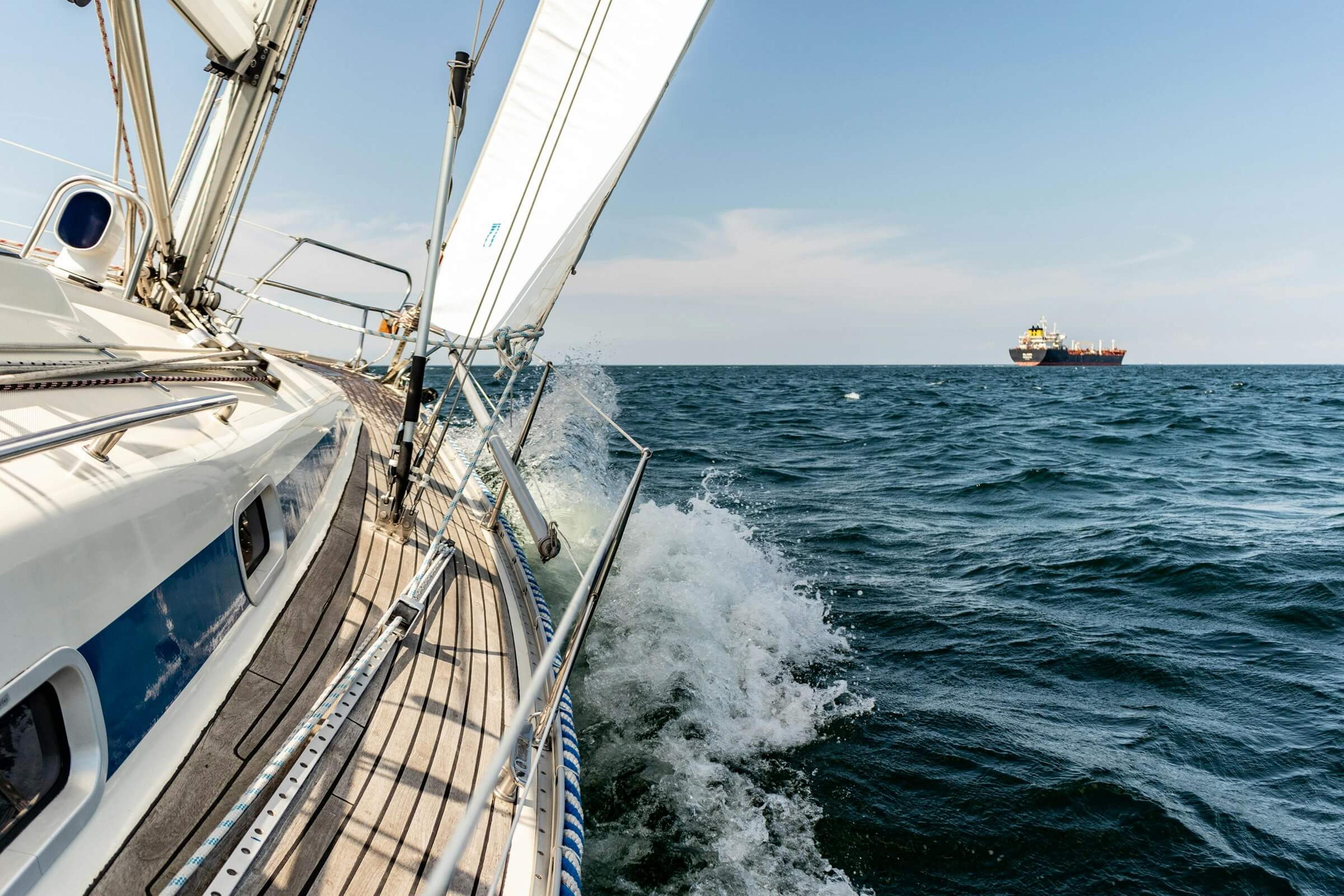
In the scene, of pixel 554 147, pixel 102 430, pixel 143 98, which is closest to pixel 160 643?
pixel 102 430

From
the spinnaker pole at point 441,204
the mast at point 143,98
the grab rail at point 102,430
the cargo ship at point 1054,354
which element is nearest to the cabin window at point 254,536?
the grab rail at point 102,430

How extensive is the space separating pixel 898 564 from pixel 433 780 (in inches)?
242

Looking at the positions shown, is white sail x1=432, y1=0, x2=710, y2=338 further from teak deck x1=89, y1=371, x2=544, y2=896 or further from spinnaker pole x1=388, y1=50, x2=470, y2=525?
teak deck x1=89, y1=371, x2=544, y2=896

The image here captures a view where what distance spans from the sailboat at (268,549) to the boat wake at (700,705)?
99cm

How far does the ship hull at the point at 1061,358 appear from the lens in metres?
85.0

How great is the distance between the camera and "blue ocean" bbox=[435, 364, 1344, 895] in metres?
3.57

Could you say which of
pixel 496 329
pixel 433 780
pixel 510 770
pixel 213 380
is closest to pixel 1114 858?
pixel 510 770

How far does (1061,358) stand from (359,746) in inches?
3814

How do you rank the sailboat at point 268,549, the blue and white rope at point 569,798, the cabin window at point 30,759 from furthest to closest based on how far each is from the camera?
1. the blue and white rope at point 569,798
2. the sailboat at point 268,549
3. the cabin window at point 30,759

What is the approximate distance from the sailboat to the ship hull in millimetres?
91337

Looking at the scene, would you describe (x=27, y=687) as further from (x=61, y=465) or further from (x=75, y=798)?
(x=61, y=465)

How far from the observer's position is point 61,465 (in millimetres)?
1821

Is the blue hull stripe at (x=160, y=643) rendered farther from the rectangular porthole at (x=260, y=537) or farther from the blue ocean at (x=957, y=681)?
the blue ocean at (x=957, y=681)

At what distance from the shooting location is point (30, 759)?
1532 mm
